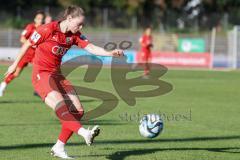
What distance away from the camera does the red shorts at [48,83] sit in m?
8.44

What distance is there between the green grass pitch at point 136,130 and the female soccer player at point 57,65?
0.61 meters

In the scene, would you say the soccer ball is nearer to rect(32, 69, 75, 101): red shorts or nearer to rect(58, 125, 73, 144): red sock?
rect(58, 125, 73, 144): red sock

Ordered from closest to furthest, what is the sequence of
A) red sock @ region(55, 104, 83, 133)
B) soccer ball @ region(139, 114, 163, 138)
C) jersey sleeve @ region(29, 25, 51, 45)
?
red sock @ region(55, 104, 83, 133) → jersey sleeve @ region(29, 25, 51, 45) → soccer ball @ region(139, 114, 163, 138)

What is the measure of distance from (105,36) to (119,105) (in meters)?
30.3

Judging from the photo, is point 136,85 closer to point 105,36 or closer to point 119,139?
point 119,139

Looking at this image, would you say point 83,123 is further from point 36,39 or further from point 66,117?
point 36,39

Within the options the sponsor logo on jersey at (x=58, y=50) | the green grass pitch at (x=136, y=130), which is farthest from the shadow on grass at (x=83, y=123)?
the sponsor logo on jersey at (x=58, y=50)

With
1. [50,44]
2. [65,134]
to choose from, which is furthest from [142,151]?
[50,44]

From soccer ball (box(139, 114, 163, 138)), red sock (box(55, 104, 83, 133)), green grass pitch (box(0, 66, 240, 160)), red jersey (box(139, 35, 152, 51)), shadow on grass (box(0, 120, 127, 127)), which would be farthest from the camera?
red jersey (box(139, 35, 152, 51))

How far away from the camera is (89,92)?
64.9 ft

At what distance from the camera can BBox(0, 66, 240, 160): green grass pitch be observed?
357 inches

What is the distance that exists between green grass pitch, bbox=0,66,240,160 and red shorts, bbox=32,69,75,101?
907mm

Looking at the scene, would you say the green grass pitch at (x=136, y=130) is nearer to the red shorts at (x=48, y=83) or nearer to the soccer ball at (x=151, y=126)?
the soccer ball at (x=151, y=126)

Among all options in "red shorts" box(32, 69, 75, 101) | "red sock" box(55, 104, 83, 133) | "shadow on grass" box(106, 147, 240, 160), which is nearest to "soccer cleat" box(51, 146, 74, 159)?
"red sock" box(55, 104, 83, 133)
